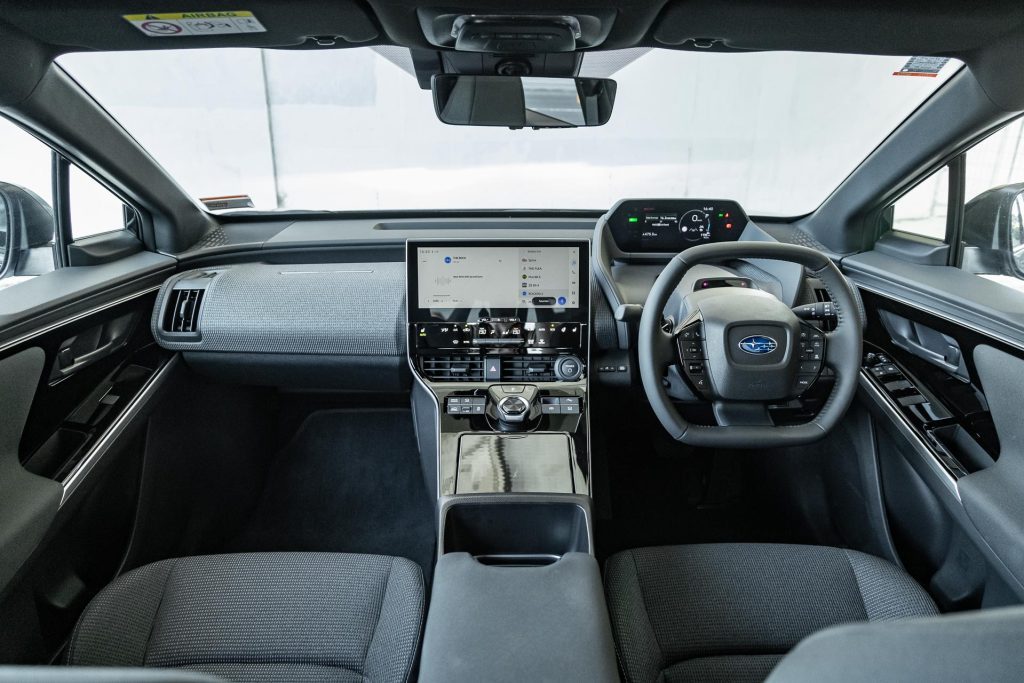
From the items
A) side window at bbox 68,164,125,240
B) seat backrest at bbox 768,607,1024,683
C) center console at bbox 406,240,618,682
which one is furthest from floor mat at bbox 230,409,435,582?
seat backrest at bbox 768,607,1024,683

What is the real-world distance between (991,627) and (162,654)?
147 centimetres

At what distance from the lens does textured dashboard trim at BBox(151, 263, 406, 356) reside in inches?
81.8

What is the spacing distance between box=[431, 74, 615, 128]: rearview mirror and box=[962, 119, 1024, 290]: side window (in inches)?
48.6

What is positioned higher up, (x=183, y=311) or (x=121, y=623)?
(x=183, y=311)

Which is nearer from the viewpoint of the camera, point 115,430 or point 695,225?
point 115,430

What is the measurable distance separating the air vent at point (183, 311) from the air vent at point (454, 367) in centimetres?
82

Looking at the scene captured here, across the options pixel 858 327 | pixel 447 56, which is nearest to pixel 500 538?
pixel 858 327

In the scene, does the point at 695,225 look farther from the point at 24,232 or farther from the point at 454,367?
the point at 24,232

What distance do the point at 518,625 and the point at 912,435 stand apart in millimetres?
1288

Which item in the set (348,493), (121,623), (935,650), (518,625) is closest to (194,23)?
(121,623)

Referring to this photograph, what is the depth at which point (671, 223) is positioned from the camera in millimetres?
2213

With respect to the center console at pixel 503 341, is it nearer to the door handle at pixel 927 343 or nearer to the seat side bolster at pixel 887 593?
the seat side bolster at pixel 887 593

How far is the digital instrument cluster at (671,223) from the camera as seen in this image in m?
2.19

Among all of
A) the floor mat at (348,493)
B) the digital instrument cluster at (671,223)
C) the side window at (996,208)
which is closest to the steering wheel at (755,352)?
the digital instrument cluster at (671,223)
